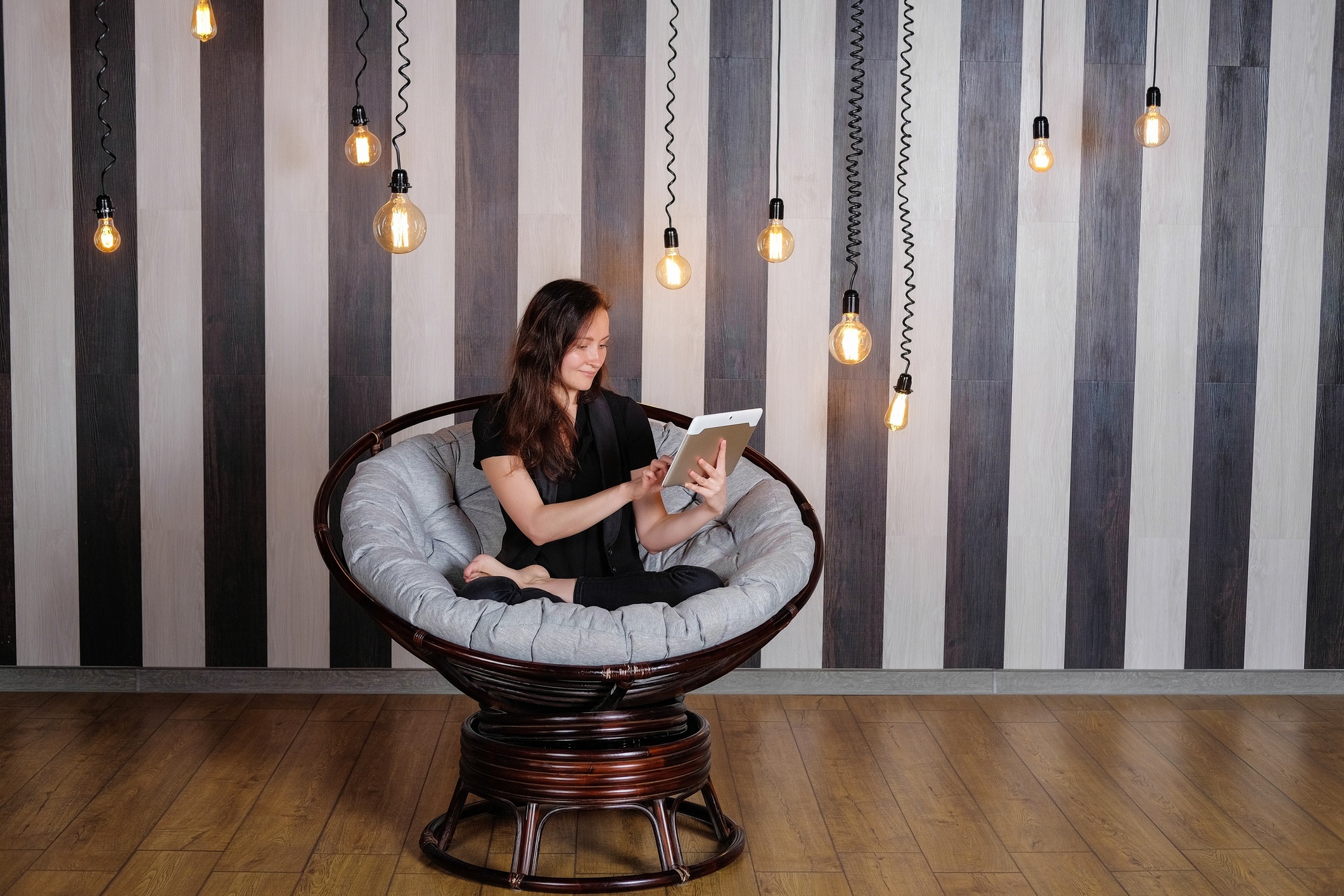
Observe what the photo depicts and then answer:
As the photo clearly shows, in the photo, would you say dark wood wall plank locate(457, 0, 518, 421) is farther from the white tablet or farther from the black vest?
the white tablet

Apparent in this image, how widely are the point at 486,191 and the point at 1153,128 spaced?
71.4 inches

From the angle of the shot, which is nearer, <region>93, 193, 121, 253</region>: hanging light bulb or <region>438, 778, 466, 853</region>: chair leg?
<region>438, 778, 466, 853</region>: chair leg

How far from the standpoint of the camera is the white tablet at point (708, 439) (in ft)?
6.91

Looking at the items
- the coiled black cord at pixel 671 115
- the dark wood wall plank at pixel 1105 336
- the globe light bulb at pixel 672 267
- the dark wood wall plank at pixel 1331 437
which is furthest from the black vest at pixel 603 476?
the dark wood wall plank at pixel 1331 437

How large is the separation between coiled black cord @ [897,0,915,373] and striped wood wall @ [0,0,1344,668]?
0.03 meters

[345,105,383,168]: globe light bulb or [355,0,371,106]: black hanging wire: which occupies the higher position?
[355,0,371,106]: black hanging wire

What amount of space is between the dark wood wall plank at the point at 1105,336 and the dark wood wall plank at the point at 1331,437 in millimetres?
558

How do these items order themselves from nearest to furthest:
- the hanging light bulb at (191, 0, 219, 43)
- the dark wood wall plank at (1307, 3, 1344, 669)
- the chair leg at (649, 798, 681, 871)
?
the chair leg at (649, 798, 681, 871), the hanging light bulb at (191, 0, 219, 43), the dark wood wall plank at (1307, 3, 1344, 669)

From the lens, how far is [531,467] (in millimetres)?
2449

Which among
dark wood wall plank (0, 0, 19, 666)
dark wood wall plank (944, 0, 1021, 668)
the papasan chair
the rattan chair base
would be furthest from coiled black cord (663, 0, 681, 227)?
dark wood wall plank (0, 0, 19, 666)

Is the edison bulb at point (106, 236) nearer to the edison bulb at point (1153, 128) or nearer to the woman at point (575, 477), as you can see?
the woman at point (575, 477)

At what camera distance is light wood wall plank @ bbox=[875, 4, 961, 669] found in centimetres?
324

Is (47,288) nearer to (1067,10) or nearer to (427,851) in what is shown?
(427,851)

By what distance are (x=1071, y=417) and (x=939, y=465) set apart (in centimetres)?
41
